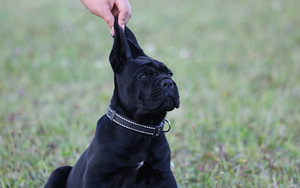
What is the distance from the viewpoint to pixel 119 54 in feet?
9.36

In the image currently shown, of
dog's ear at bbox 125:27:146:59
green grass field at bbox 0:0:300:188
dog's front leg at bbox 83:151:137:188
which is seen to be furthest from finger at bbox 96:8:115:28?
green grass field at bbox 0:0:300:188

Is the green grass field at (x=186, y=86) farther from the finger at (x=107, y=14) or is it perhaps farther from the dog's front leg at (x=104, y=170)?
the finger at (x=107, y=14)

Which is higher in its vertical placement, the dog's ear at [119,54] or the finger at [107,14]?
the finger at [107,14]

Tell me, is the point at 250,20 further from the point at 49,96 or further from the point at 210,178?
the point at 210,178

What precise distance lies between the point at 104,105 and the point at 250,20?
5.57 m

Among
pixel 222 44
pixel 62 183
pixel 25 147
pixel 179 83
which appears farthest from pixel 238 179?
pixel 222 44

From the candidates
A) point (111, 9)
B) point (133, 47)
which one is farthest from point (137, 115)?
point (111, 9)

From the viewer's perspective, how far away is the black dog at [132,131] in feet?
8.67

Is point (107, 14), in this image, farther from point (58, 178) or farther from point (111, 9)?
point (58, 178)

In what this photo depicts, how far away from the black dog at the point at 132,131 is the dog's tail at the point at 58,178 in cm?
30

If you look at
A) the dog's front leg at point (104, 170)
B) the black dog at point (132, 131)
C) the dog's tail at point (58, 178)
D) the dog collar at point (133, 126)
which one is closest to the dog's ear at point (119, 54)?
the black dog at point (132, 131)

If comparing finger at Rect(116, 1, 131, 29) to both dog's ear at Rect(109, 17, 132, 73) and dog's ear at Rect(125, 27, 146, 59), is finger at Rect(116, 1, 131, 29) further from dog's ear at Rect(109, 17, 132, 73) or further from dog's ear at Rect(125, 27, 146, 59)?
dog's ear at Rect(109, 17, 132, 73)

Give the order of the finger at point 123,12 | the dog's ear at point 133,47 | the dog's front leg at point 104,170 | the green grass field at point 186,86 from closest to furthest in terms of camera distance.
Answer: the dog's front leg at point 104,170, the dog's ear at point 133,47, the finger at point 123,12, the green grass field at point 186,86

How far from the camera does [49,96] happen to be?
603 cm
